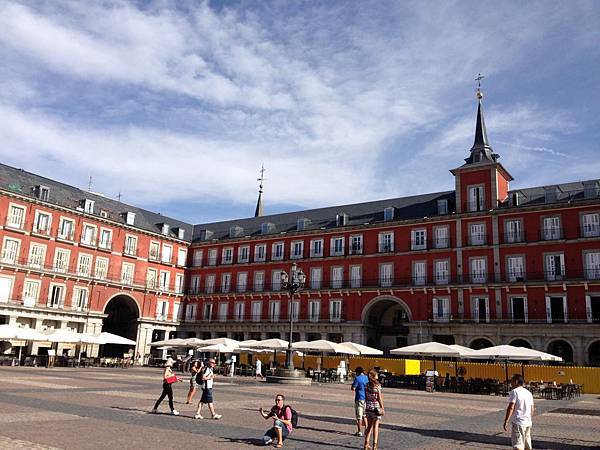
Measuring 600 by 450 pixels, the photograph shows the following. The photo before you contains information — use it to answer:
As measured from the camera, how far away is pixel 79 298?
46.4m

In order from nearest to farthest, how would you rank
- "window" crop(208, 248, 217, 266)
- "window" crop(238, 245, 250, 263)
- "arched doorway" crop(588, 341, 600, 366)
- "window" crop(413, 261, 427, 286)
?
"arched doorway" crop(588, 341, 600, 366)
"window" crop(413, 261, 427, 286)
"window" crop(238, 245, 250, 263)
"window" crop(208, 248, 217, 266)

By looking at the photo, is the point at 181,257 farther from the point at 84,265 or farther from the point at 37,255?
the point at 37,255

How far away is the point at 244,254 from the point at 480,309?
23.3 meters

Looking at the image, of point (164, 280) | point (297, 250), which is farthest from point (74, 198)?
point (297, 250)

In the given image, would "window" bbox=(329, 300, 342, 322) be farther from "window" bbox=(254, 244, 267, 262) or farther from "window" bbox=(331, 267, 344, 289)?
"window" bbox=(254, 244, 267, 262)

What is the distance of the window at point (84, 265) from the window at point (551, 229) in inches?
1434

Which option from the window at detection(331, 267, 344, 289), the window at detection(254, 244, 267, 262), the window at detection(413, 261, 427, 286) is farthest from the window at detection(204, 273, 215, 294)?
the window at detection(413, 261, 427, 286)

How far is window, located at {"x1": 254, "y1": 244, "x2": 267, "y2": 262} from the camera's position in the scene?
52125 mm

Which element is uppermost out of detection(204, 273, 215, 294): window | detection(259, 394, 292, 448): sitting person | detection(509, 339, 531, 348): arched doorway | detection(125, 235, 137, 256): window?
detection(125, 235, 137, 256): window

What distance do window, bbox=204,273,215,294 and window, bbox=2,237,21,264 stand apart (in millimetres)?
18076

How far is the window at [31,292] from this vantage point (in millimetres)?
42544

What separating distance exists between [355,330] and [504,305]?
11.9 meters

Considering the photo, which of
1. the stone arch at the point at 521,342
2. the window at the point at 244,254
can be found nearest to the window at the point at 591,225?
the stone arch at the point at 521,342

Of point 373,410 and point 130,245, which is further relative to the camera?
point 130,245
